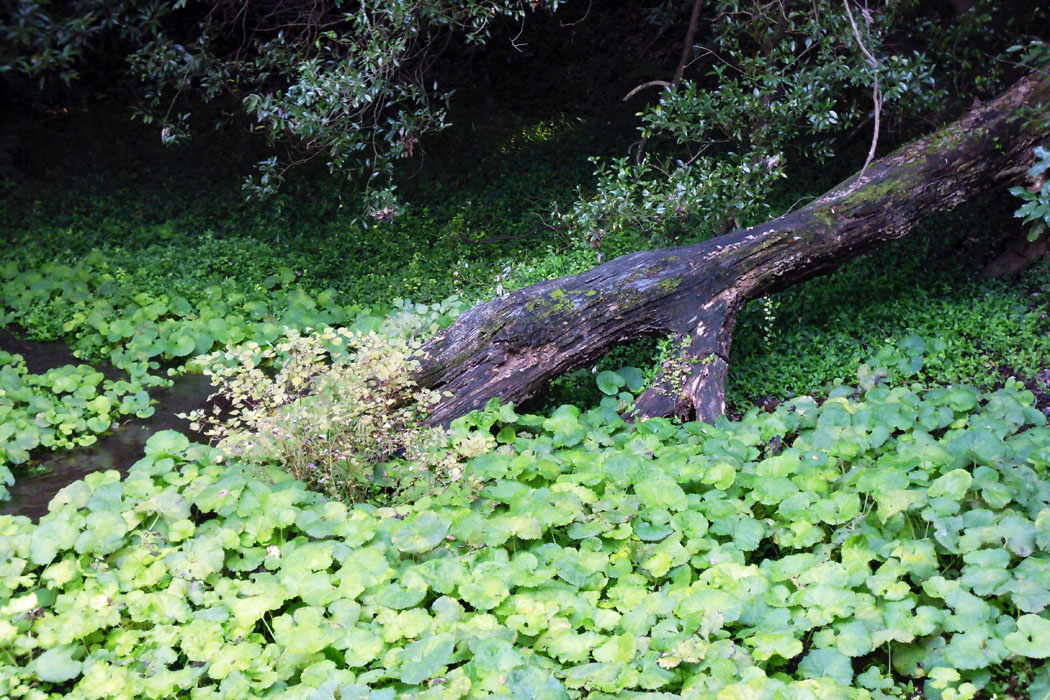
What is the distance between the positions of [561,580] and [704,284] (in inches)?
104

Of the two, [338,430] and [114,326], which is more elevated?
[114,326]

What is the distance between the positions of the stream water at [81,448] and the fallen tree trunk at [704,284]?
6.25ft

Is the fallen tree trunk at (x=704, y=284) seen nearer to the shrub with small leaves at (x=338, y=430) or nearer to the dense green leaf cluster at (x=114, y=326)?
the shrub with small leaves at (x=338, y=430)

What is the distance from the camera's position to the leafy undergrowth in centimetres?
285

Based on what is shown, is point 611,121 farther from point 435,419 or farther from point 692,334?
point 435,419

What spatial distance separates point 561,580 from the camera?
3324mm

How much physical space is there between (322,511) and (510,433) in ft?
4.09

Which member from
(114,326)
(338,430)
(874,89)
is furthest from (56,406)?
(874,89)

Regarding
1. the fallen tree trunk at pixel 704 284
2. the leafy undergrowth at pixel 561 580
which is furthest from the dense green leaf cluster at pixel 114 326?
the leafy undergrowth at pixel 561 580

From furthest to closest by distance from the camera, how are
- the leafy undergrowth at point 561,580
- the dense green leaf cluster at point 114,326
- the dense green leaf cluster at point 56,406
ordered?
the dense green leaf cluster at point 114,326, the dense green leaf cluster at point 56,406, the leafy undergrowth at point 561,580

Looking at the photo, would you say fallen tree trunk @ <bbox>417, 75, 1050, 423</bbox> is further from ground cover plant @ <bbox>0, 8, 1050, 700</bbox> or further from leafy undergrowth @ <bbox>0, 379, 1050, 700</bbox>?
leafy undergrowth @ <bbox>0, 379, 1050, 700</bbox>

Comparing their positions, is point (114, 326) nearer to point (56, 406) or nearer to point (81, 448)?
point (56, 406)

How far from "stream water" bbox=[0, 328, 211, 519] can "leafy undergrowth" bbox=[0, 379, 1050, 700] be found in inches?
37.3

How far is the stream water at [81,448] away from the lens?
184 inches
